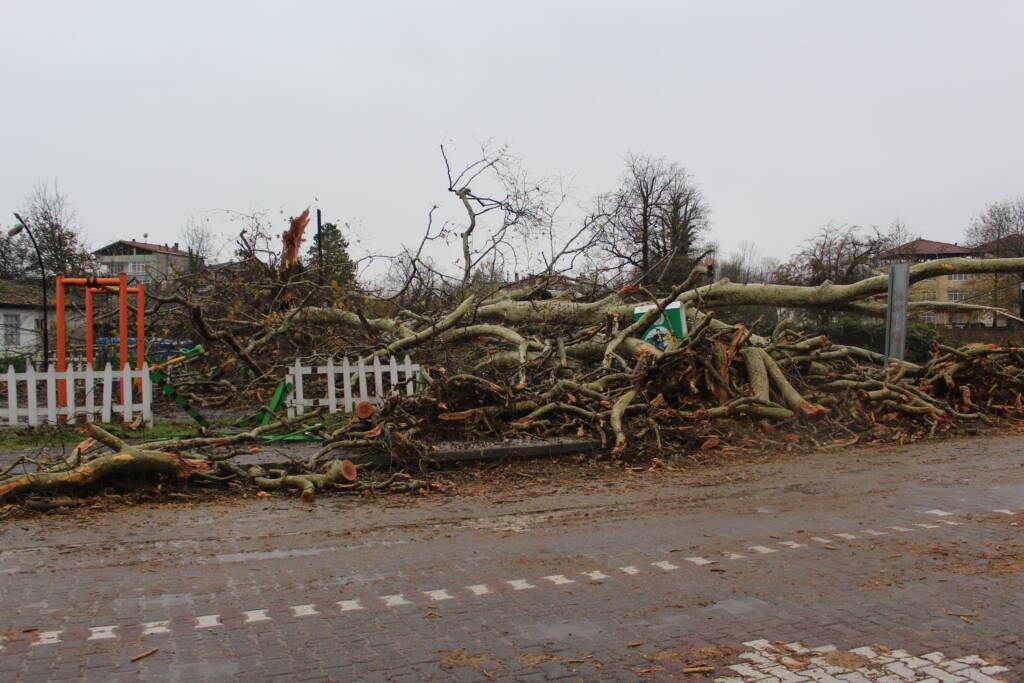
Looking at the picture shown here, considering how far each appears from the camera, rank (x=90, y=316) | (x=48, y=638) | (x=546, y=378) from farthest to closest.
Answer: (x=90, y=316) → (x=546, y=378) → (x=48, y=638)

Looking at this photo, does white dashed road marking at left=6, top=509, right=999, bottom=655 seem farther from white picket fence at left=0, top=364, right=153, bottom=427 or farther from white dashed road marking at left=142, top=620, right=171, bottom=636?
white picket fence at left=0, top=364, right=153, bottom=427

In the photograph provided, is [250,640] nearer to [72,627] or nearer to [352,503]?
[72,627]

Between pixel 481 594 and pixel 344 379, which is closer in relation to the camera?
pixel 481 594

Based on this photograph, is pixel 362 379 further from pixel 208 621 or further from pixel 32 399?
pixel 208 621

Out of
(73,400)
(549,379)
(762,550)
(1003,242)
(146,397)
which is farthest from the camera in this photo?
(1003,242)

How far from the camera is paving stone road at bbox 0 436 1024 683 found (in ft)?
11.3

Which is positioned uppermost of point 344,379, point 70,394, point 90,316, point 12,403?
point 90,316

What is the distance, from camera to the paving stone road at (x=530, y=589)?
3.46 meters

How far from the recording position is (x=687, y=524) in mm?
6094

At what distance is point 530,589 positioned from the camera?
4492mm

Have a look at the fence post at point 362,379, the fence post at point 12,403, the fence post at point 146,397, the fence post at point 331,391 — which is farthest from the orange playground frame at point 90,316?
the fence post at point 362,379

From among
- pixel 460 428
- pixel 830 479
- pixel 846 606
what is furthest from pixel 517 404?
pixel 846 606

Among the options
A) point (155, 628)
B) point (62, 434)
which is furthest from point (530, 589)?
point (62, 434)

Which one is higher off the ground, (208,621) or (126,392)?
(126,392)
